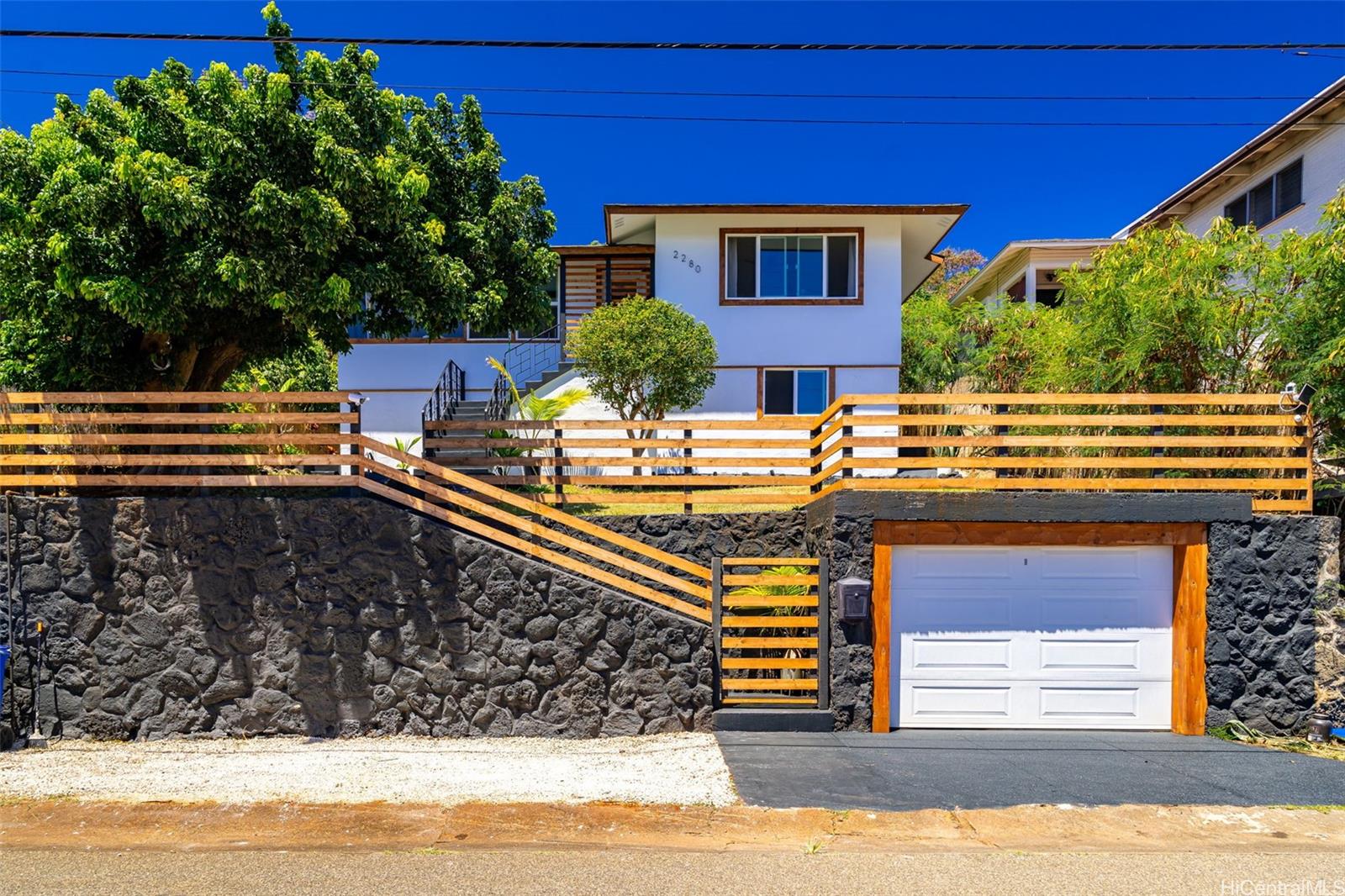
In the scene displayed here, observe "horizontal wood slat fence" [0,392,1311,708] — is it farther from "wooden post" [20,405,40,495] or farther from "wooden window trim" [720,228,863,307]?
"wooden window trim" [720,228,863,307]

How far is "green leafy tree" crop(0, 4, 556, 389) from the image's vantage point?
822 cm

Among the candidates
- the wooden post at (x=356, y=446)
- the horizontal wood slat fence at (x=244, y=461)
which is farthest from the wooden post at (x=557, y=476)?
the wooden post at (x=356, y=446)

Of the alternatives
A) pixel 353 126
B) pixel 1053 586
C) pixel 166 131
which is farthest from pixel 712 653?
pixel 166 131

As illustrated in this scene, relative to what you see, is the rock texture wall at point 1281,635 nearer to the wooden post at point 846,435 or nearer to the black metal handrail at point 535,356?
the wooden post at point 846,435

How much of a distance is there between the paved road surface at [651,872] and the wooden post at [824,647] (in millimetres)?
3229

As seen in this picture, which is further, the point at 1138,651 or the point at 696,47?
the point at 1138,651

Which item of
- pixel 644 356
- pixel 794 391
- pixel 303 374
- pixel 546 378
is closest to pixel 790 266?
pixel 794 391

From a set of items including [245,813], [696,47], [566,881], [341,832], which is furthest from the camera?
[696,47]

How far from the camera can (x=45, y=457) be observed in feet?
27.8

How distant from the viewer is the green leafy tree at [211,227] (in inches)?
324

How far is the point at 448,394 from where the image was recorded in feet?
53.9

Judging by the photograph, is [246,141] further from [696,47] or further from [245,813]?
[245,813]

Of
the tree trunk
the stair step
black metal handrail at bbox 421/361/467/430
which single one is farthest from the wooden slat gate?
black metal handrail at bbox 421/361/467/430

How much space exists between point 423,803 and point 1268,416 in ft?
29.0
